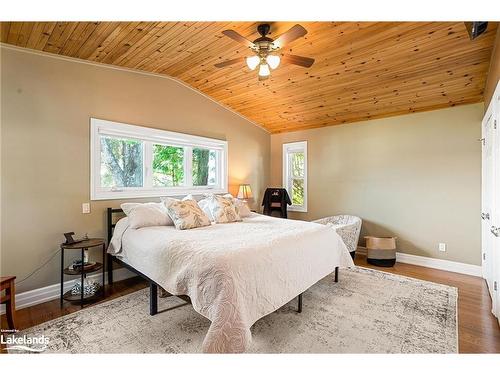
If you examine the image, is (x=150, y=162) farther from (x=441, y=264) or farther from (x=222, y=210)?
(x=441, y=264)

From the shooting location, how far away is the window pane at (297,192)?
551 cm

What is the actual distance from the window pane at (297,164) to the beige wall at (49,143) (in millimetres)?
→ 3145

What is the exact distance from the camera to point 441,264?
3814 millimetres

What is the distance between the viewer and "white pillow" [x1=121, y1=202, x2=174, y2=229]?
297 centimetres

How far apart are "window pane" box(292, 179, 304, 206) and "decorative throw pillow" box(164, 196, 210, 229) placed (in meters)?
2.89

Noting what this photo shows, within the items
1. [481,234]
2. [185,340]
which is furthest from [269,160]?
[185,340]

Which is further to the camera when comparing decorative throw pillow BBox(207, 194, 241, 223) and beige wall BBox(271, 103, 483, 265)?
beige wall BBox(271, 103, 483, 265)

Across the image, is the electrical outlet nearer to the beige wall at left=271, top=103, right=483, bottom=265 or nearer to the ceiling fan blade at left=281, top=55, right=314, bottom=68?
the ceiling fan blade at left=281, top=55, right=314, bottom=68

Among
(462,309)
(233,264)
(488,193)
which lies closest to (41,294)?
(233,264)

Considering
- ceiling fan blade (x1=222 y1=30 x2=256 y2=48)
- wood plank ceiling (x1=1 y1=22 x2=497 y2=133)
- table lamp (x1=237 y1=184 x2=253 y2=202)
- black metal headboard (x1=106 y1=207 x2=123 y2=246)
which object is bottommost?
black metal headboard (x1=106 y1=207 x2=123 y2=246)

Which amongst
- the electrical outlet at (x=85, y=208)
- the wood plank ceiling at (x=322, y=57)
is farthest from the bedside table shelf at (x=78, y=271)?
the wood plank ceiling at (x=322, y=57)

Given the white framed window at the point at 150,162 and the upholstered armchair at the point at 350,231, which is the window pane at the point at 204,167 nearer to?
the white framed window at the point at 150,162

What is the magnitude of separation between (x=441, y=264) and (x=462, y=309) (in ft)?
4.70

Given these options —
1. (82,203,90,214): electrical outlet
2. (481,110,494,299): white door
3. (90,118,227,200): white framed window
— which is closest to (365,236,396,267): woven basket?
(481,110,494,299): white door
